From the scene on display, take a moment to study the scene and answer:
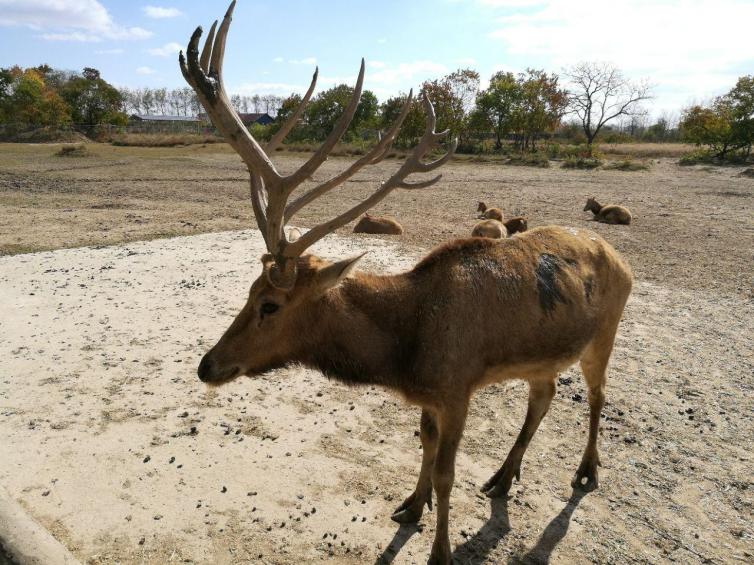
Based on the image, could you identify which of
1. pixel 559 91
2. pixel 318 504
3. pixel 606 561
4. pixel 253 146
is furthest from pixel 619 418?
pixel 559 91

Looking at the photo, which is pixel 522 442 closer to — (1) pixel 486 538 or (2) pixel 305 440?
(1) pixel 486 538

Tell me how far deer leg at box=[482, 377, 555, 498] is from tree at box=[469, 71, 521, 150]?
54092 millimetres

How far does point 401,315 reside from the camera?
14.3 feet

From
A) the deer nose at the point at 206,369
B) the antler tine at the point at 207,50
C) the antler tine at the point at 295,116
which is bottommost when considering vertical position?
the deer nose at the point at 206,369

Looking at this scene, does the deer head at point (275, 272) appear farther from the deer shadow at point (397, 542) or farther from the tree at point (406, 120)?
the tree at point (406, 120)

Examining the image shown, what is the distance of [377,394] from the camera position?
6.62 meters

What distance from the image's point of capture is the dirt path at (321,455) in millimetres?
4363

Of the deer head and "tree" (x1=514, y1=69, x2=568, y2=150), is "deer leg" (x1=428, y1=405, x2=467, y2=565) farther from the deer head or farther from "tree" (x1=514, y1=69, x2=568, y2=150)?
"tree" (x1=514, y1=69, x2=568, y2=150)

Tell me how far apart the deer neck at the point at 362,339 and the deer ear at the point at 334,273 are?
0.16 meters

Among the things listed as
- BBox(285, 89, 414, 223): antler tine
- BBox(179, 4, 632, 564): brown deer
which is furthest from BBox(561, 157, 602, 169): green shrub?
BBox(285, 89, 414, 223): antler tine

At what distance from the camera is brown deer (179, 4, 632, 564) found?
4176 mm

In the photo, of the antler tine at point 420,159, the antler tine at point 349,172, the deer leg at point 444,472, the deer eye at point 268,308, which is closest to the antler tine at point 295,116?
the antler tine at point 349,172

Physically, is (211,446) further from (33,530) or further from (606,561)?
(606,561)

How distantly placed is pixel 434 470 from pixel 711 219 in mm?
18322
